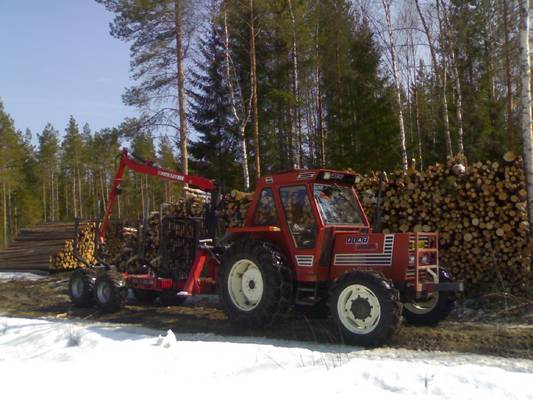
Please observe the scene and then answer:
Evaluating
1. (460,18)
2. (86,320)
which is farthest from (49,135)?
(86,320)

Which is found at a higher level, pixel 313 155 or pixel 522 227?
pixel 313 155

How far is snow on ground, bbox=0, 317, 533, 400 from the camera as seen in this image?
4.50 metres

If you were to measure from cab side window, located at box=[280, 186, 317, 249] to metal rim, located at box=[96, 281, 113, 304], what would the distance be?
443 centimetres

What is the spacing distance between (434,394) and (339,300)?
2.59 metres

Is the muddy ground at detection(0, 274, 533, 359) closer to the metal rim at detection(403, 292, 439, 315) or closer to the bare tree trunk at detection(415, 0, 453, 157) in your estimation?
the metal rim at detection(403, 292, 439, 315)

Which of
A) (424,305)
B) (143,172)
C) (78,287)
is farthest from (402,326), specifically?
(78,287)

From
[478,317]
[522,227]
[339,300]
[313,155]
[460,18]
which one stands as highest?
[460,18]

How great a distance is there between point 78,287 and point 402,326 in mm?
6842

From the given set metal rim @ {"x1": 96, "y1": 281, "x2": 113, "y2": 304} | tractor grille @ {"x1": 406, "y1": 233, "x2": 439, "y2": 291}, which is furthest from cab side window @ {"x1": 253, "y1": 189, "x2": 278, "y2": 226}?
metal rim @ {"x1": 96, "y1": 281, "x2": 113, "y2": 304}

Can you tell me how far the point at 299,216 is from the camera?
8.04 m

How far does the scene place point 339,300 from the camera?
693 centimetres

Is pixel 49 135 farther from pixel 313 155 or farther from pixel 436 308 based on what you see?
pixel 436 308

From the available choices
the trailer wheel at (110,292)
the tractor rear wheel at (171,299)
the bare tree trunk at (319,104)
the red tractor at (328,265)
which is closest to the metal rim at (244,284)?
the red tractor at (328,265)

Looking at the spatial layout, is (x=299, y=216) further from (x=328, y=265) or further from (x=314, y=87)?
(x=314, y=87)
